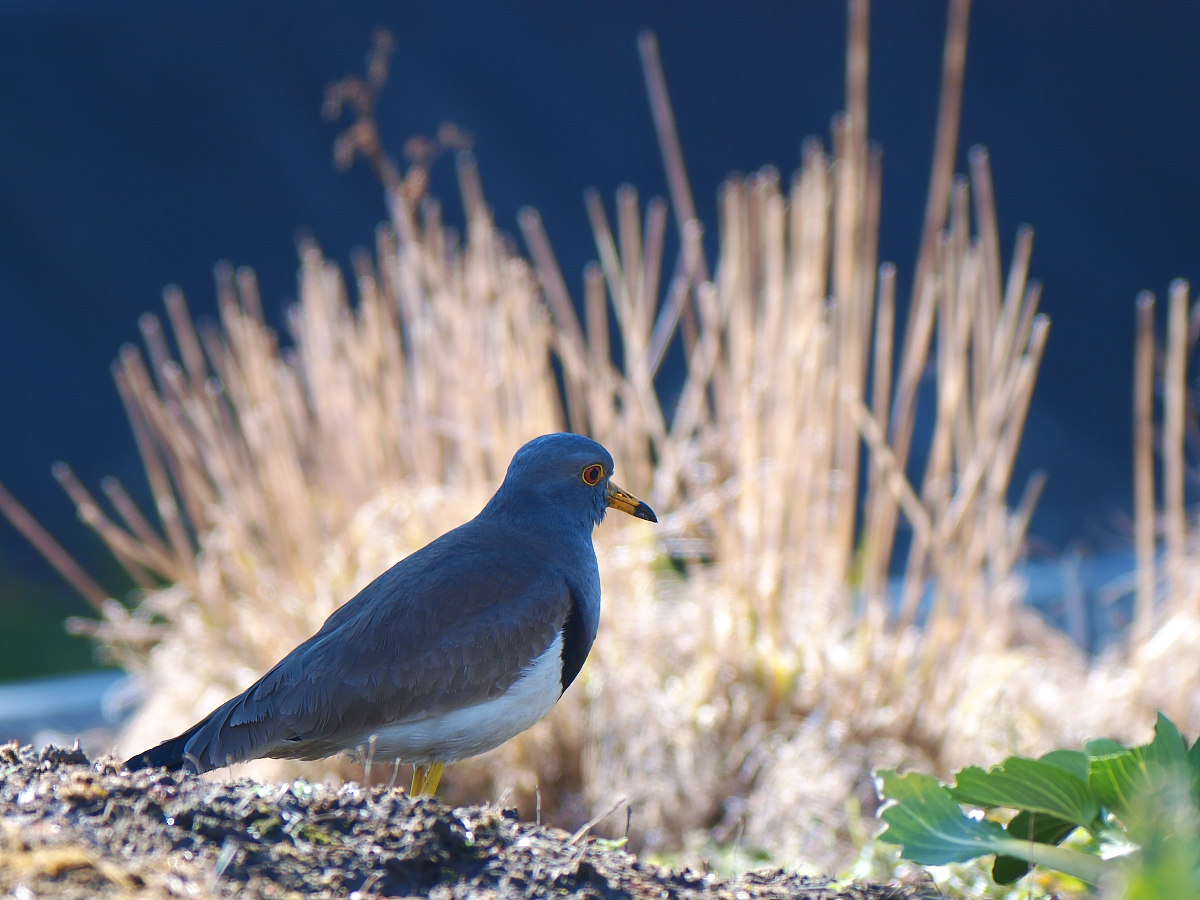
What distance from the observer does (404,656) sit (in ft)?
6.68

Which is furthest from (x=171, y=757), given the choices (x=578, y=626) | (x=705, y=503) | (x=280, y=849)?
(x=705, y=503)

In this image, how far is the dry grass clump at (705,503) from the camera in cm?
306

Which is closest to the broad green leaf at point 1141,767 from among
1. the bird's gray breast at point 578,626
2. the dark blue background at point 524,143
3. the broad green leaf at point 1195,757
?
the broad green leaf at point 1195,757

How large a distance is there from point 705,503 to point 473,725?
1.30 metres

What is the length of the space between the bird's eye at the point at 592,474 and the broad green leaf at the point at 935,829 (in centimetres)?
76

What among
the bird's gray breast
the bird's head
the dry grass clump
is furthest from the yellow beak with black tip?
the dry grass clump

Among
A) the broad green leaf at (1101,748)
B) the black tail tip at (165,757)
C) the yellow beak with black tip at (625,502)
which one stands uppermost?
the yellow beak with black tip at (625,502)

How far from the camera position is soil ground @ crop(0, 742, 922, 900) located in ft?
4.46

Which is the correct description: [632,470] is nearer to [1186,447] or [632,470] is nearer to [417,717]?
[417,717]

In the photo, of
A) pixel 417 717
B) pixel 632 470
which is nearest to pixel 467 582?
pixel 417 717

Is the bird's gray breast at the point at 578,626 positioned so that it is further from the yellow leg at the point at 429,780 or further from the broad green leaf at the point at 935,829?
the broad green leaf at the point at 935,829

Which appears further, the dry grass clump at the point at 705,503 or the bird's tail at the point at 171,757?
the dry grass clump at the point at 705,503

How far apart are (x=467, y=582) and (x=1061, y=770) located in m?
1.00

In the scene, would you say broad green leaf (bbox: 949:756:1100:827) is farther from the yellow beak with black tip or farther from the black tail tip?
the black tail tip
